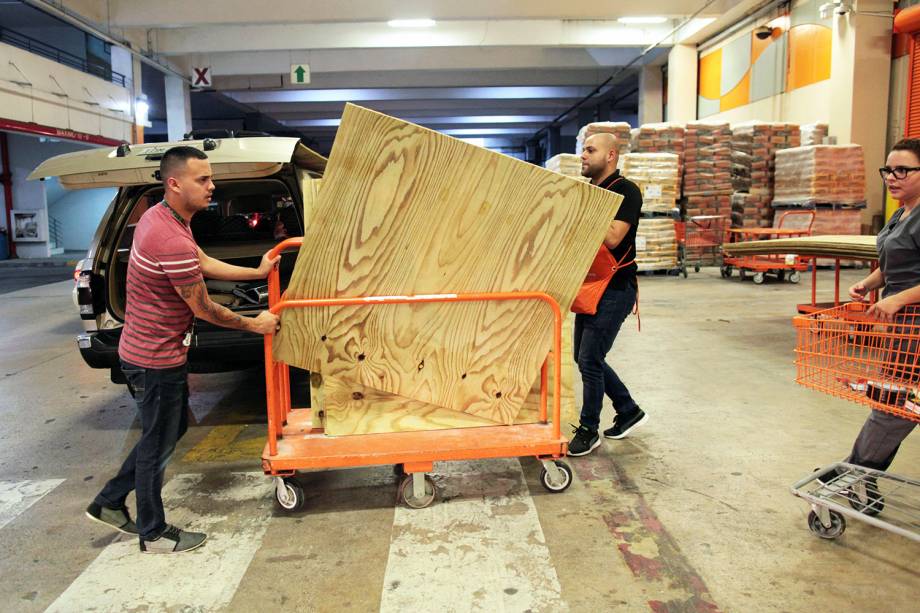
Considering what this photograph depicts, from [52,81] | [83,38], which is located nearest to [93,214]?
[83,38]

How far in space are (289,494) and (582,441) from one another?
175 cm

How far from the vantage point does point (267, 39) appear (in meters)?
17.6

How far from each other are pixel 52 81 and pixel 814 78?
16.7m

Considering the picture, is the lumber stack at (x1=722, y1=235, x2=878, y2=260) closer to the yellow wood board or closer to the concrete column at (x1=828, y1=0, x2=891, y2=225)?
the yellow wood board

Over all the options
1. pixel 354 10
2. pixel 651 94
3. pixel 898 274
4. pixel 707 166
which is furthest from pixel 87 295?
pixel 651 94

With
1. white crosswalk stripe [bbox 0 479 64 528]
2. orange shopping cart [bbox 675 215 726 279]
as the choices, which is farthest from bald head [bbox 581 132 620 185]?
orange shopping cart [bbox 675 215 726 279]

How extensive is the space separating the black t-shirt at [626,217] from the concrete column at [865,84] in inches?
439

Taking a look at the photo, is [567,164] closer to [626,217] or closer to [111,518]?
[626,217]

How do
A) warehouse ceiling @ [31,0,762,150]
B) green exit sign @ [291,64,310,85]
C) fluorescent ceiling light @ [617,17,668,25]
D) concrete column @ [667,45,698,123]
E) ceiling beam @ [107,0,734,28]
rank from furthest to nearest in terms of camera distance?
green exit sign @ [291,64,310,85] → concrete column @ [667,45,698,123] → fluorescent ceiling light @ [617,17,668,25] → warehouse ceiling @ [31,0,762,150] → ceiling beam @ [107,0,734,28]

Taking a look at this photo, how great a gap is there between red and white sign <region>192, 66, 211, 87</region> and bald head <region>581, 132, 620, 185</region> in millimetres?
19115

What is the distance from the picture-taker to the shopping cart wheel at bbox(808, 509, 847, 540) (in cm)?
298

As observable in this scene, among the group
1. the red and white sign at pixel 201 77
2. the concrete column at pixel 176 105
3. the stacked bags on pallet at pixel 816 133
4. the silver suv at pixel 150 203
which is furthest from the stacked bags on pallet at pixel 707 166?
the concrete column at pixel 176 105

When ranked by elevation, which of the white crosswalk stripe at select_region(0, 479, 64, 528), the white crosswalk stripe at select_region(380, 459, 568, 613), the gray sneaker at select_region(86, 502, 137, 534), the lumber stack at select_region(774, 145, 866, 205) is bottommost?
the white crosswalk stripe at select_region(0, 479, 64, 528)

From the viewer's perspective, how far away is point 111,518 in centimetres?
314
